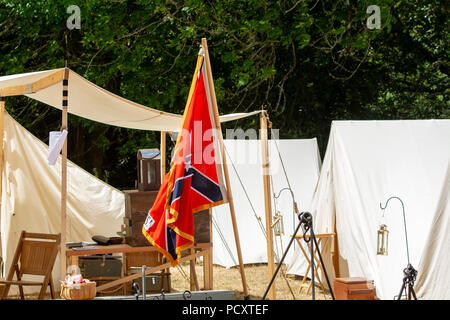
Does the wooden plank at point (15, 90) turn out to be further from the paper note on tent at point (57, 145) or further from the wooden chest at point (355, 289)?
the wooden chest at point (355, 289)

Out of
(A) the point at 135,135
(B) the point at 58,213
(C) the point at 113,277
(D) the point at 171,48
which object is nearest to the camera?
(C) the point at 113,277

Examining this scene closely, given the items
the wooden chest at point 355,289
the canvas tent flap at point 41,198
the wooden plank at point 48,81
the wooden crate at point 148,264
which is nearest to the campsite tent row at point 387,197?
the wooden crate at point 148,264

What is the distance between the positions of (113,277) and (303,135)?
673 cm

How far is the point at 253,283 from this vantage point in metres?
8.15

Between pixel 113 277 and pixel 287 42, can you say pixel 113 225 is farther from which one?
pixel 287 42

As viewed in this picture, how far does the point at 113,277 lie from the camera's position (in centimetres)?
684

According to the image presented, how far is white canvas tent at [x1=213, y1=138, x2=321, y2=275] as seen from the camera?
378 inches

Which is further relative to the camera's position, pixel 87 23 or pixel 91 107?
pixel 87 23

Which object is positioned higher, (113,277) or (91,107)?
(91,107)

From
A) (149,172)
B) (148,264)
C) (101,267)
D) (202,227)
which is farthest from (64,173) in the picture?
(148,264)

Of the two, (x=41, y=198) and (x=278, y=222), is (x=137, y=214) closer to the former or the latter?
(x=278, y=222)

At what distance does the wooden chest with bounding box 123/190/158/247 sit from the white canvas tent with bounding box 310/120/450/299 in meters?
2.19

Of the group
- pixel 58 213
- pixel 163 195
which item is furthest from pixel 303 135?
pixel 163 195

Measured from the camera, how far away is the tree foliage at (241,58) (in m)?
11.3
